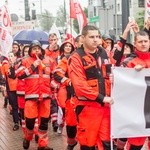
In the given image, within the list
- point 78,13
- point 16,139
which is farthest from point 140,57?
point 78,13

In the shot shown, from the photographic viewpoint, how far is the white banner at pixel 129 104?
5109mm

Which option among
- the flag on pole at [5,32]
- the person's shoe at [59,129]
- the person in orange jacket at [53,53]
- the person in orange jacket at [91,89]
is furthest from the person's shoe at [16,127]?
the person in orange jacket at [91,89]

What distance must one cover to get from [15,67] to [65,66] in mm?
1134

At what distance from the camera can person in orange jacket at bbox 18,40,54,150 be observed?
687cm

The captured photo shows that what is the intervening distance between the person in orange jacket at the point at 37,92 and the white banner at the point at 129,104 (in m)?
2.05

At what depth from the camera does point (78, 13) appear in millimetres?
10078

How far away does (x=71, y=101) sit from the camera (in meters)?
6.40

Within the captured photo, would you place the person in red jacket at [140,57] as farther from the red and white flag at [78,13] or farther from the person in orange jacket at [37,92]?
the red and white flag at [78,13]

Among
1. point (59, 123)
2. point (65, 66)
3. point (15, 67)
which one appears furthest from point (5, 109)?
point (65, 66)

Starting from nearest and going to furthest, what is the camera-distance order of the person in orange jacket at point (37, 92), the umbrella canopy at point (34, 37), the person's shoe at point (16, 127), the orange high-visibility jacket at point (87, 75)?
the orange high-visibility jacket at point (87, 75) < the person in orange jacket at point (37, 92) < the person's shoe at point (16, 127) < the umbrella canopy at point (34, 37)

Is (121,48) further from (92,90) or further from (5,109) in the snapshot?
(5,109)

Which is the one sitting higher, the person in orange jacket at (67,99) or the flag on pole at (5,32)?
the flag on pole at (5,32)

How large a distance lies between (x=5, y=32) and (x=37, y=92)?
115 inches

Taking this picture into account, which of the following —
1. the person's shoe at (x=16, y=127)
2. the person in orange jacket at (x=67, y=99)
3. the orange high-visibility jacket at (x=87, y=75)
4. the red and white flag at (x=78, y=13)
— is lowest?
the person's shoe at (x=16, y=127)
